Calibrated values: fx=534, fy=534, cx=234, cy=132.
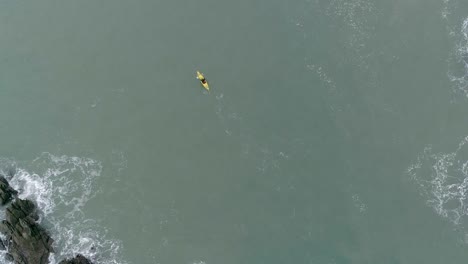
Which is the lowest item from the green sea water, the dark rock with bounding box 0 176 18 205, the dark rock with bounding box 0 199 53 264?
the dark rock with bounding box 0 199 53 264

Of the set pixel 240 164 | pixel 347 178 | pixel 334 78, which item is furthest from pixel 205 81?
pixel 347 178

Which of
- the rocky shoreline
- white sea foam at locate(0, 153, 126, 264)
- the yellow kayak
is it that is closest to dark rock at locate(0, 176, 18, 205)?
the rocky shoreline

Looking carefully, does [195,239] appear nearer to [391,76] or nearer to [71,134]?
[71,134]

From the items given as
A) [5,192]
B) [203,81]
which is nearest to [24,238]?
[5,192]

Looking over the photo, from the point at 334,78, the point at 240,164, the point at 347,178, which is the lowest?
the point at 240,164

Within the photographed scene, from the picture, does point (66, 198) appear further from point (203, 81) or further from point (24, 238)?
point (203, 81)

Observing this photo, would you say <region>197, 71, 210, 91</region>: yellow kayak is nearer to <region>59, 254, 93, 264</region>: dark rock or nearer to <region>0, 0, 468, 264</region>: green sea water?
<region>0, 0, 468, 264</region>: green sea water
